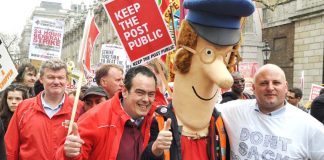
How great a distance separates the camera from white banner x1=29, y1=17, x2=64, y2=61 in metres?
11.6

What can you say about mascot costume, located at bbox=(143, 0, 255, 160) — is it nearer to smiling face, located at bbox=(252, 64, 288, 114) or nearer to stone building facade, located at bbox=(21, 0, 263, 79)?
smiling face, located at bbox=(252, 64, 288, 114)

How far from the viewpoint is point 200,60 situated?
365 centimetres

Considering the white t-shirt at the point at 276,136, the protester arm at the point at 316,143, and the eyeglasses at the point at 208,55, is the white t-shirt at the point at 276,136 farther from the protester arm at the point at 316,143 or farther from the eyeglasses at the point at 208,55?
the eyeglasses at the point at 208,55

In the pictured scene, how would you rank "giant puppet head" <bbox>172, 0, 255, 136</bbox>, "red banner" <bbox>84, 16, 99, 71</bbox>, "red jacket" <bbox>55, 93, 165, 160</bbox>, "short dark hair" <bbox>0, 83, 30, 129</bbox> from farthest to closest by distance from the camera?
1. "short dark hair" <bbox>0, 83, 30, 129</bbox>
2. "red banner" <bbox>84, 16, 99, 71</bbox>
3. "red jacket" <bbox>55, 93, 165, 160</bbox>
4. "giant puppet head" <bbox>172, 0, 255, 136</bbox>

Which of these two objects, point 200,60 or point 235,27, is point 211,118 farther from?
point 235,27

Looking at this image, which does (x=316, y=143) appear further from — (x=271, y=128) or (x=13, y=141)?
(x=13, y=141)

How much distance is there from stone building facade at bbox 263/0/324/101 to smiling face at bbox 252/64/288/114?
18.4 metres

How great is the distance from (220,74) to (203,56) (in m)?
0.24

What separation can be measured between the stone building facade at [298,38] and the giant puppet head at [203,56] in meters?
18.7

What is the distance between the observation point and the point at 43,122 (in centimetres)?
480

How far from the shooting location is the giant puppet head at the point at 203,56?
354cm

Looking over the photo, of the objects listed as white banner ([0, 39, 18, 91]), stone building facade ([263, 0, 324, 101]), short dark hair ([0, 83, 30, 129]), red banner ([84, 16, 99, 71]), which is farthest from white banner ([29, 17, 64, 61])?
stone building facade ([263, 0, 324, 101])

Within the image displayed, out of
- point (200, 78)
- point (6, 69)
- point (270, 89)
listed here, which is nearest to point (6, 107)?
point (6, 69)

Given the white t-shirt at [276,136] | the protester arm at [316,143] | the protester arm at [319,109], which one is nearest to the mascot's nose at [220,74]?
the white t-shirt at [276,136]
